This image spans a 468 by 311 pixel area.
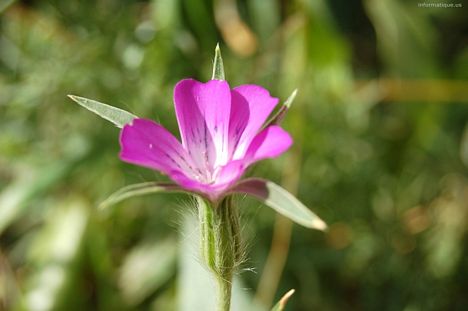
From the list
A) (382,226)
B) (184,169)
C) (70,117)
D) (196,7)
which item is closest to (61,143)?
(70,117)

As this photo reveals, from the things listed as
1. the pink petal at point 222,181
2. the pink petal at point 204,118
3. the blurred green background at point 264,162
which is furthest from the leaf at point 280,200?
the blurred green background at point 264,162

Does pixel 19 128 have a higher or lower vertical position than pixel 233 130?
lower

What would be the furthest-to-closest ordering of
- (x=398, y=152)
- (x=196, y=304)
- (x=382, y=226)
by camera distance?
(x=398, y=152) < (x=382, y=226) < (x=196, y=304)

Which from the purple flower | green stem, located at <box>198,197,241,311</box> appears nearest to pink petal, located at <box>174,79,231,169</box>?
the purple flower

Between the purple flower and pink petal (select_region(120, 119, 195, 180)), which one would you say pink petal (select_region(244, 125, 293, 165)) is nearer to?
the purple flower

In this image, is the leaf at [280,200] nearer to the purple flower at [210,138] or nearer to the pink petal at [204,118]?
the purple flower at [210,138]

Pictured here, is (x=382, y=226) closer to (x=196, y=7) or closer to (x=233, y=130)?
(x=196, y=7)

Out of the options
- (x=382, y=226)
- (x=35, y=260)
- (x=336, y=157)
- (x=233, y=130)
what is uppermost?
(x=233, y=130)
